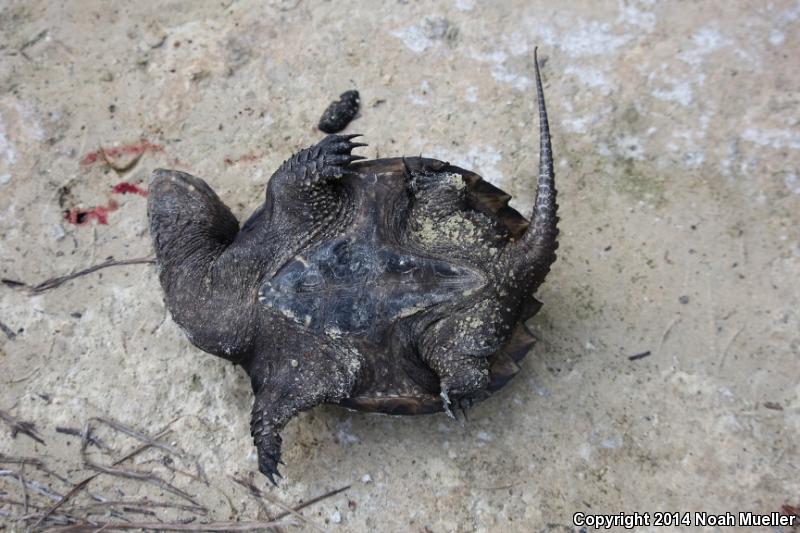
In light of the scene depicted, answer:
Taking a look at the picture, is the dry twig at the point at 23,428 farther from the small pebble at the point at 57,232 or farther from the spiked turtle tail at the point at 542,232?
→ the spiked turtle tail at the point at 542,232

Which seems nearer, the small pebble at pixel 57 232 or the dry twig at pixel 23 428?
the dry twig at pixel 23 428

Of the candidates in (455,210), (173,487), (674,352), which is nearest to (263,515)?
(173,487)

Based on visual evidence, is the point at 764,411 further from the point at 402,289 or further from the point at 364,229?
the point at 364,229

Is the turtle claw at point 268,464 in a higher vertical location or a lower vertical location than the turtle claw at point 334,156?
lower

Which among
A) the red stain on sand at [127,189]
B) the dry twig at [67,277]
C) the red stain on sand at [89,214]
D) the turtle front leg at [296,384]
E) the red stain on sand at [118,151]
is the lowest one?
the turtle front leg at [296,384]

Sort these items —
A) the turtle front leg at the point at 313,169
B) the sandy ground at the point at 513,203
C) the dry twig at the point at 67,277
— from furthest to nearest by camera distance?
the dry twig at the point at 67,277, the sandy ground at the point at 513,203, the turtle front leg at the point at 313,169

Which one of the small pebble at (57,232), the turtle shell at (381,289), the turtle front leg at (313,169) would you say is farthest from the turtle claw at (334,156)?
the small pebble at (57,232)

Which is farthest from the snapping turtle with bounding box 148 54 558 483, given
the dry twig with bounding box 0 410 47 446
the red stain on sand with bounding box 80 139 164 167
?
the dry twig with bounding box 0 410 47 446

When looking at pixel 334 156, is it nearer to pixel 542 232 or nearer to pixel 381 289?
pixel 381 289
